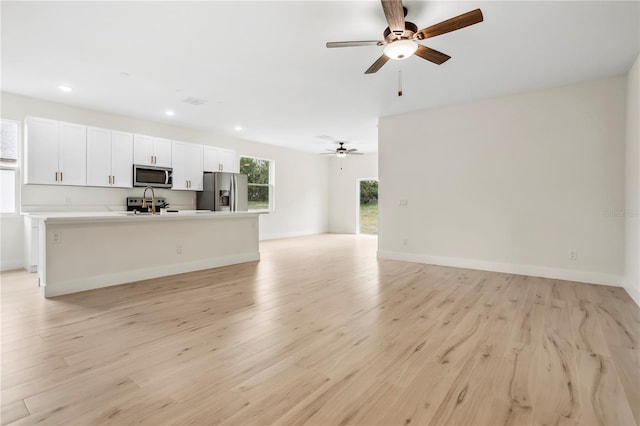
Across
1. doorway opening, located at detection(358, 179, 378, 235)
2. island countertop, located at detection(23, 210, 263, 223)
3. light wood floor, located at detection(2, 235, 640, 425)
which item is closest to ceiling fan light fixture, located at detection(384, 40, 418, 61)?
light wood floor, located at detection(2, 235, 640, 425)

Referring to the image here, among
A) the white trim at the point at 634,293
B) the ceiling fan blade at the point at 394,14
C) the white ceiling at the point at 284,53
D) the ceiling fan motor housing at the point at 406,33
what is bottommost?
the white trim at the point at 634,293

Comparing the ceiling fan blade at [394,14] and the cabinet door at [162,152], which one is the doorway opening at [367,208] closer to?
the cabinet door at [162,152]

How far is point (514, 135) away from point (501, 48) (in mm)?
1891

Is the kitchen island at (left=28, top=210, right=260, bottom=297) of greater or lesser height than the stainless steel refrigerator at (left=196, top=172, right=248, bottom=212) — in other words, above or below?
below

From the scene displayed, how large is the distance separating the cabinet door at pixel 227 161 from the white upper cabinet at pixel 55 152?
9.18ft

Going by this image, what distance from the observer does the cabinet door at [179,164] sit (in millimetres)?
6762

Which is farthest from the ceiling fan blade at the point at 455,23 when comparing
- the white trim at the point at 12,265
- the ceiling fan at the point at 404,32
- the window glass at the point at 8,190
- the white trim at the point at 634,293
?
the white trim at the point at 12,265

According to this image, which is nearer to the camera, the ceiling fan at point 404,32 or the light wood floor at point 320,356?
the light wood floor at point 320,356

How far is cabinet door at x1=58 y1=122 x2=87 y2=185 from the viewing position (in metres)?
5.26

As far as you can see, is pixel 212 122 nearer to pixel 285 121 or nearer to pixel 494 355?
pixel 285 121

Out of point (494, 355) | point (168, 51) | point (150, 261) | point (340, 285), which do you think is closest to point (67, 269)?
point (150, 261)

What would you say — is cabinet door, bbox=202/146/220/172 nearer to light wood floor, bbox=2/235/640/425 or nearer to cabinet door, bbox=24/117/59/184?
cabinet door, bbox=24/117/59/184

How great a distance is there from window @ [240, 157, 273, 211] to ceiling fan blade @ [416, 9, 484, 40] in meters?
6.61

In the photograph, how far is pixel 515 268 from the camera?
4.84m
